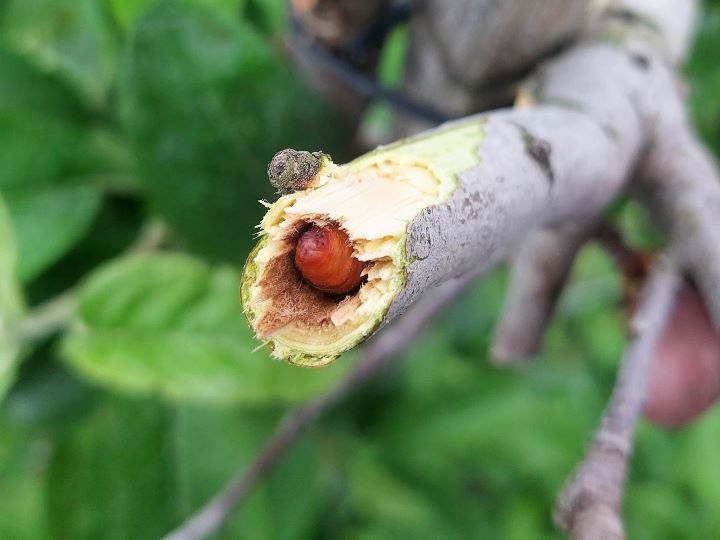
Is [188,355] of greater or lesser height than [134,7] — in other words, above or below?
below

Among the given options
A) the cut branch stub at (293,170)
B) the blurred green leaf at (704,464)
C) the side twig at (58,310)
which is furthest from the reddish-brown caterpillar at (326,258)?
the blurred green leaf at (704,464)

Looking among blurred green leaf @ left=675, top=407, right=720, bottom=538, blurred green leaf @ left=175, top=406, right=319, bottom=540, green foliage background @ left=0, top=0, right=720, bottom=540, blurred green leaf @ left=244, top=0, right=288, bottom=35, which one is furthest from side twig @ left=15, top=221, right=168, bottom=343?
blurred green leaf @ left=675, top=407, right=720, bottom=538

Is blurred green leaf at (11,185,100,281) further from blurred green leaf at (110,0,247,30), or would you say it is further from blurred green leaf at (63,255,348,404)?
blurred green leaf at (110,0,247,30)

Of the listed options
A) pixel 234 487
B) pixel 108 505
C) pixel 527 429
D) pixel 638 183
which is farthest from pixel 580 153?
pixel 527 429

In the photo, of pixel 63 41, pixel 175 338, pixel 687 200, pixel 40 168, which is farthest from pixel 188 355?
pixel 63 41

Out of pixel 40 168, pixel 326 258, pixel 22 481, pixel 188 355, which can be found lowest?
pixel 22 481

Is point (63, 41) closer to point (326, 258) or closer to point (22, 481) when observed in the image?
point (22, 481)

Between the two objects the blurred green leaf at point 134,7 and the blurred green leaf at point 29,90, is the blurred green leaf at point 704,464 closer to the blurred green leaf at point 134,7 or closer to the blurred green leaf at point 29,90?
the blurred green leaf at point 134,7

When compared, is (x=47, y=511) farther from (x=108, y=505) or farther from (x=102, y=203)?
(x=102, y=203)
